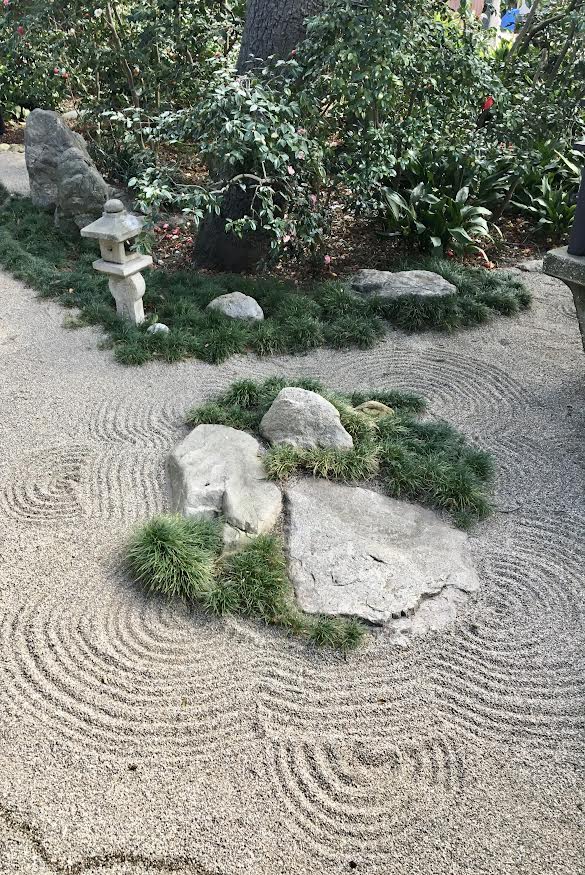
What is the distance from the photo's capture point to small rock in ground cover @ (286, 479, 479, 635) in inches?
128

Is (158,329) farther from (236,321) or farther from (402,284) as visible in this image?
(402,284)

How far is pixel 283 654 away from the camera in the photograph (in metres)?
3.06

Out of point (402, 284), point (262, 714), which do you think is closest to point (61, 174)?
point (402, 284)

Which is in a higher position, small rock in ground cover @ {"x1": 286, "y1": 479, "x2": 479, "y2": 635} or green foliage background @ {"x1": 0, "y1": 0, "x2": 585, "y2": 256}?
green foliage background @ {"x1": 0, "y1": 0, "x2": 585, "y2": 256}

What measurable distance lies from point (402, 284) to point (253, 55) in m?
2.11

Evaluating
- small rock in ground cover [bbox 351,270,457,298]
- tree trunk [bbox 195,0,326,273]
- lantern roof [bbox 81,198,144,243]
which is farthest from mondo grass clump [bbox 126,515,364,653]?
tree trunk [bbox 195,0,326,273]

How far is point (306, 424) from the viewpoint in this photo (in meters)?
4.16

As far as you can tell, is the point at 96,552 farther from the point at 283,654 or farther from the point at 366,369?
the point at 366,369

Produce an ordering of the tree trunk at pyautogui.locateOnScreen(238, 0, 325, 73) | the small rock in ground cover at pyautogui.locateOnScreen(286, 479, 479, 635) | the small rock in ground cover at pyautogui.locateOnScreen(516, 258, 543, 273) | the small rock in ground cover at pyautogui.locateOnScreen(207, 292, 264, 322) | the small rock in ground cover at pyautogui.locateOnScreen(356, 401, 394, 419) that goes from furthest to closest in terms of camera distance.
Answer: the small rock in ground cover at pyautogui.locateOnScreen(516, 258, 543, 273) → the tree trunk at pyautogui.locateOnScreen(238, 0, 325, 73) → the small rock in ground cover at pyautogui.locateOnScreen(207, 292, 264, 322) → the small rock in ground cover at pyautogui.locateOnScreen(356, 401, 394, 419) → the small rock in ground cover at pyautogui.locateOnScreen(286, 479, 479, 635)

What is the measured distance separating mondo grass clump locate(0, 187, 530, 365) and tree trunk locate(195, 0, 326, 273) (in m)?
0.25

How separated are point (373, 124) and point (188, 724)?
200 inches

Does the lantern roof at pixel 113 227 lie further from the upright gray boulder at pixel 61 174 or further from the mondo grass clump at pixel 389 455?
the upright gray boulder at pixel 61 174

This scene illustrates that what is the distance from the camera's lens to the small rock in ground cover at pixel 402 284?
19.8 feet

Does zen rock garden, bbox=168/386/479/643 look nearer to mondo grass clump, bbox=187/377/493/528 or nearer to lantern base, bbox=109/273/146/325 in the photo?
mondo grass clump, bbox=187/377/493/528
